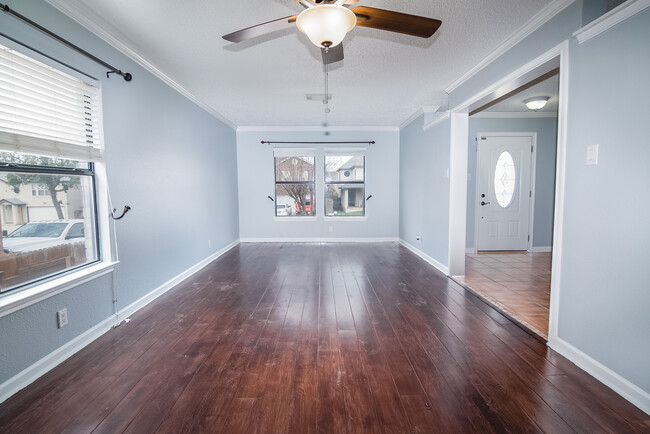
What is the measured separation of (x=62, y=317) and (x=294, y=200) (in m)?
4.59

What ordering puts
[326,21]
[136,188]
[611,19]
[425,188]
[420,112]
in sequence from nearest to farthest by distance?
[326,21] → [611,19] → [136,188] → [425,188] → [420,112]

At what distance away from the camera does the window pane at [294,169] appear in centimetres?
614

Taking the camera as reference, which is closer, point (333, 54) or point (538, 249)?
point (333, 54)

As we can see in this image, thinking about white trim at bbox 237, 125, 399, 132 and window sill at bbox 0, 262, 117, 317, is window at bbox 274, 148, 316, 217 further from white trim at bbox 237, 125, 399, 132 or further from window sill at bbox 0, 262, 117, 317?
window sill at bbox 0, 262, 117, 317

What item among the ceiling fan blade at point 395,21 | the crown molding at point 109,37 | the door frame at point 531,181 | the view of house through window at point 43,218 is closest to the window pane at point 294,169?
the crown molding at point 109,37

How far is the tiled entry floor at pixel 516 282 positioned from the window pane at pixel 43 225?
375cm

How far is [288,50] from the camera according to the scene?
2727 mm

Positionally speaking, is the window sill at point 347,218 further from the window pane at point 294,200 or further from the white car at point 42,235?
the white car at point 42,235

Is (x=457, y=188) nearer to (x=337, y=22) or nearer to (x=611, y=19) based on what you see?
(x=611, y=19)

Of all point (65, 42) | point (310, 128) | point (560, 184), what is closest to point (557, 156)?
point (560, 184)

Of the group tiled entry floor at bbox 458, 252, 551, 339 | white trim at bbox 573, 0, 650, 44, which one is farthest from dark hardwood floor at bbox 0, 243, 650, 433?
white trim at bbox 573, 0, 650, 44

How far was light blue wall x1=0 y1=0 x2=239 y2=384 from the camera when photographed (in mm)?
1745

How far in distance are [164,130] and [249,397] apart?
296 centimetres

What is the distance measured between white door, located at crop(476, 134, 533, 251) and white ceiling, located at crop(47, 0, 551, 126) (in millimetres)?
1660
